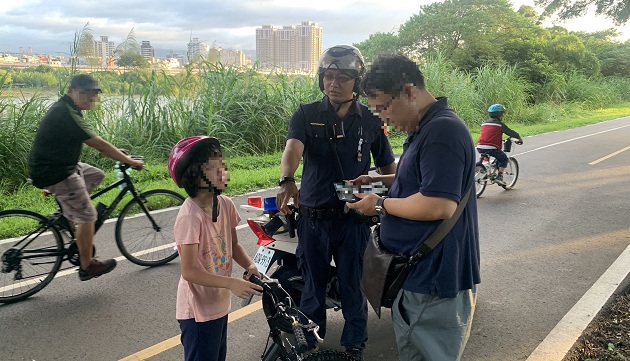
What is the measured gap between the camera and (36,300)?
415 centimetres

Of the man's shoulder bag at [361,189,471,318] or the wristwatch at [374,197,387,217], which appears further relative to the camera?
the wristwatch at [374,197,387,217]

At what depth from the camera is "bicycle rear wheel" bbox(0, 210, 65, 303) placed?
164 inches

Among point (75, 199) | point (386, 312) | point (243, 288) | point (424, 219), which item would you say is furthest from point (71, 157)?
point (424, 219)

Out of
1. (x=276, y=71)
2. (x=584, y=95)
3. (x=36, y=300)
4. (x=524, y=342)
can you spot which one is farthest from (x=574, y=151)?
(x=584, y=95)

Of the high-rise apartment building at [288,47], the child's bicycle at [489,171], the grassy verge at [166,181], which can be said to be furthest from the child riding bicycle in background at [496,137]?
the high-rise apartment building at [288,47]

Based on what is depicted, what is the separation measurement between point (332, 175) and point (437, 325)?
1.14 meters

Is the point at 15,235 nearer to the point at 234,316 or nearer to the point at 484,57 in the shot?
the point at 234,316

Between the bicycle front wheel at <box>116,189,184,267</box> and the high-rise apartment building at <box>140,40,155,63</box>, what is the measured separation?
6192 millimetres

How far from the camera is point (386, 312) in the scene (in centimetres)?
408

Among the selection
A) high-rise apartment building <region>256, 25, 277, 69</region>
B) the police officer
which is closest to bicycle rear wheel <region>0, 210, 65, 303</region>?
the police officer

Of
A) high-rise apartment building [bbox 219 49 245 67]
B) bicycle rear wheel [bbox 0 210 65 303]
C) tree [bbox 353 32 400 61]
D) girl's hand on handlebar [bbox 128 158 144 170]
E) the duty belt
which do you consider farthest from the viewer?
tree [bbox 353 32 400 61]

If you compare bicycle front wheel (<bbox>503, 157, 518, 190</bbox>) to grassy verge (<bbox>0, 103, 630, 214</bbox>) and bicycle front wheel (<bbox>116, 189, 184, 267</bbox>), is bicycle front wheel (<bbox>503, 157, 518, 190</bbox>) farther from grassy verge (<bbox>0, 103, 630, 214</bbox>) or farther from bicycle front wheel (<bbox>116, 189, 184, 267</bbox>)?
bicycle front wheel (<bbox>116, 189, 184, 267</bbox>)

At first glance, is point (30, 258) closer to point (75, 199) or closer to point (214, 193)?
point (75, 199)

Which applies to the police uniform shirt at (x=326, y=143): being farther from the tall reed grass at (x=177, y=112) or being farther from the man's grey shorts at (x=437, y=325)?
the tall reed grass at (x=177, y=112)
